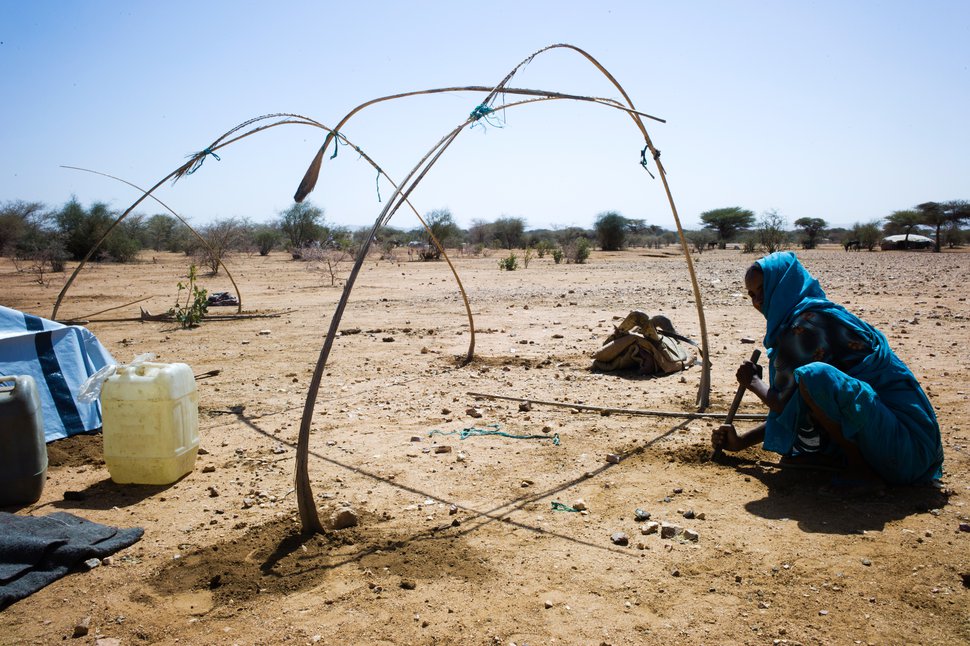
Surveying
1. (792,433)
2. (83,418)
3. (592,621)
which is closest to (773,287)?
(792,433)

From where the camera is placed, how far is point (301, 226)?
39.4 metres

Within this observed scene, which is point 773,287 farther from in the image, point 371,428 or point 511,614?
point 371,428

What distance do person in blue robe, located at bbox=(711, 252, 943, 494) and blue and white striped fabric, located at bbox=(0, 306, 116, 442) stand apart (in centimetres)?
435

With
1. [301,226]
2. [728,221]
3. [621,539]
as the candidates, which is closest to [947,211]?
[728,221]

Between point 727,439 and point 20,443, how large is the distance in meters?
3.83

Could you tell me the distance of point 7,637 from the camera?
8.24 feet

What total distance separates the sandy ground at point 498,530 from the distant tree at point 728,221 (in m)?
48.8

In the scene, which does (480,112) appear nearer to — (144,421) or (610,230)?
(144,421)

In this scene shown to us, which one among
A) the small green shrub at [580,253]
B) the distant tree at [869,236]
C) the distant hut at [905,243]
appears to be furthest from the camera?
the distant tree at [869,236]

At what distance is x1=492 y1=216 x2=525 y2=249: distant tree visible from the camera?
47.4 meters

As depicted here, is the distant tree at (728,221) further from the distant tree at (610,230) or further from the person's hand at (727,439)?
the person's hand at (727,439)

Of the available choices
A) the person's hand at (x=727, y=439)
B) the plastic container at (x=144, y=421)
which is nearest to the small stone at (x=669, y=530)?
the person's hand at (x=727, y=439)

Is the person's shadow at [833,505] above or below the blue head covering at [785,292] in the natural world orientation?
below

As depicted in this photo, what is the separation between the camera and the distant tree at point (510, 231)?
4744 cm
